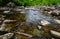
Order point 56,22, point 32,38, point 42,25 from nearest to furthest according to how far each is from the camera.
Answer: point 32,38, point 42,25, point 56,22

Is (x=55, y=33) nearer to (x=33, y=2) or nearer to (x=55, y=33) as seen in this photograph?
(x=55, y=33)

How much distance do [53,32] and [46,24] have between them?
2.59 ft

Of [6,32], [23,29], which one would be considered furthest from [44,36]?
[6,32]

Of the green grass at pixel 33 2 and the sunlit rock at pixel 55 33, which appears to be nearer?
the sunlit rock at pixel 55 33

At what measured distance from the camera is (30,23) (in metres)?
5.46

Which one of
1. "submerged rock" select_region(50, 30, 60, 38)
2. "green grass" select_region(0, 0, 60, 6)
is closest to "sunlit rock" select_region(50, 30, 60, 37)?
"submerged rock" select_region(50, 30, 60, 38)

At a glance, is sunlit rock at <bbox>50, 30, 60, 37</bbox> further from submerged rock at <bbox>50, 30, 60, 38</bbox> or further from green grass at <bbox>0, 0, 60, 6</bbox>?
green grass at <bbox>0, 0, 60, 6</bbox>

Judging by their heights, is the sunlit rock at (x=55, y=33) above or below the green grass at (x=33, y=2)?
below

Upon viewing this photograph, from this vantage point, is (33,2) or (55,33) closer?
(55,33)

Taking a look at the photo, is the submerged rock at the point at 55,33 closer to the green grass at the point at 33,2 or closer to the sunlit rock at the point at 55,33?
the sunlit rock at the point at 55,33

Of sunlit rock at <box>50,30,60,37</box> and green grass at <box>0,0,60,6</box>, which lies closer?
sunlit rock at <box>50,30,60,37</box>

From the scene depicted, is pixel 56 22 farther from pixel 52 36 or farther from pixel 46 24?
pixel 52 36

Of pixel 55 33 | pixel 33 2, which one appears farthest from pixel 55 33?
pixel 33 2

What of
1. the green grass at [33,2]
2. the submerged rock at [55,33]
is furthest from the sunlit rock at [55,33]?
the green grass at [33,2]
